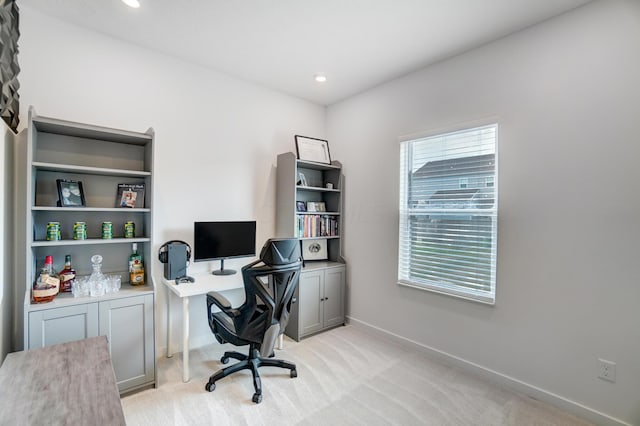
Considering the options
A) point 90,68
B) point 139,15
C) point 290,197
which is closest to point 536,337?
point 290,197

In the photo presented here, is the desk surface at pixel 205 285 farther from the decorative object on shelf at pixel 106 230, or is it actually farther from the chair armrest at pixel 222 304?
the decorative object on shelf at pixel 106 230

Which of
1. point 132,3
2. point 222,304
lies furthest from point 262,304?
point 132,3

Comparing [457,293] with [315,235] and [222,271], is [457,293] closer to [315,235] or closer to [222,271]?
[315,235]

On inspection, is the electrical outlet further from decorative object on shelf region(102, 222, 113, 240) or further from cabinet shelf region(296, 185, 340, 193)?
decorative object on shelf region(102, 222, 113, 240)

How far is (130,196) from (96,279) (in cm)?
68

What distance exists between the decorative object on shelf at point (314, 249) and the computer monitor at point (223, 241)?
2.36ft

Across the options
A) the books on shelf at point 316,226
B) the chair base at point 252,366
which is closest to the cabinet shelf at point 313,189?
the books on shelf at point 316,226

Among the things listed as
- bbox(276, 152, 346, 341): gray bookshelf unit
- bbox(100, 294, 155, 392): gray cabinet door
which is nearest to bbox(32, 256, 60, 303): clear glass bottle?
bbox(100, 294, 155, 392): gray cabinet door

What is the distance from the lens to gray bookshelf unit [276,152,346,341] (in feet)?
10.6

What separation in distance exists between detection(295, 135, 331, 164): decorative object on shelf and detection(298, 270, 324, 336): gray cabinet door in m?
1.36

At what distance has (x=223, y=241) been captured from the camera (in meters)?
2.93

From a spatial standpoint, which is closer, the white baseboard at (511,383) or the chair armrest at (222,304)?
the white baseboard at (511,383)

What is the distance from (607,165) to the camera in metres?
1.93

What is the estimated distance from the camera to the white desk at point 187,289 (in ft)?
7.65
